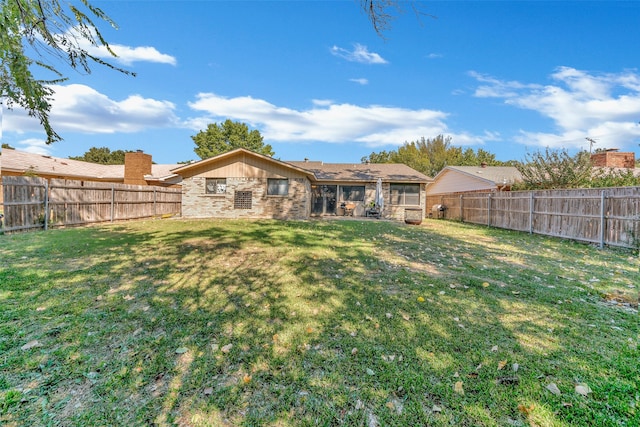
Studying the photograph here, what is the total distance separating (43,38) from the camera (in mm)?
3064

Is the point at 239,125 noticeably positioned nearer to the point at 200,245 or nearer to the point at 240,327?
the point at 200,245

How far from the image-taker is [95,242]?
7.16 meters

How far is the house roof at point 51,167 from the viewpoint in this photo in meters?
17.3

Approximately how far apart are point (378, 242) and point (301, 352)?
237 inches

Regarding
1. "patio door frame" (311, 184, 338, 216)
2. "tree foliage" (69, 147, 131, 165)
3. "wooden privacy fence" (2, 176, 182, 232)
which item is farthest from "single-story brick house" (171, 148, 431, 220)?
"tree foliage" (69, 147, 131, 165)

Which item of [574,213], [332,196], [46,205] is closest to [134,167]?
[46,205]

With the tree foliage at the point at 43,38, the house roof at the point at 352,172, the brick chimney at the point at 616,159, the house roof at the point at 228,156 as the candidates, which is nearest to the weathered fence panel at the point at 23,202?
the house roof at the point at 228,156

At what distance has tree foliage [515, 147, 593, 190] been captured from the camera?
13090mm

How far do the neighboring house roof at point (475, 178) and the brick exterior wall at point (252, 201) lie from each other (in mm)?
10902

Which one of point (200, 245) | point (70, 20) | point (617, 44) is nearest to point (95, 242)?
point (200, 245)

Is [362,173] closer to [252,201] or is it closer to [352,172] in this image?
[352,172]

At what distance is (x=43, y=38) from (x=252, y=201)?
13960 millimetres

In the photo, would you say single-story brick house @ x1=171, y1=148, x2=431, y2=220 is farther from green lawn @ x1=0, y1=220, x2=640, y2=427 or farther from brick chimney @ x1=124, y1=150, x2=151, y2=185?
green lawn @ x1=0, y1=220, x2=640, y2=427

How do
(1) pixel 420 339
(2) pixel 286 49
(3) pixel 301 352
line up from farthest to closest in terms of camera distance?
(2) pixel 286 49
(1) pixel 420 339
(3) pixel 301 352
